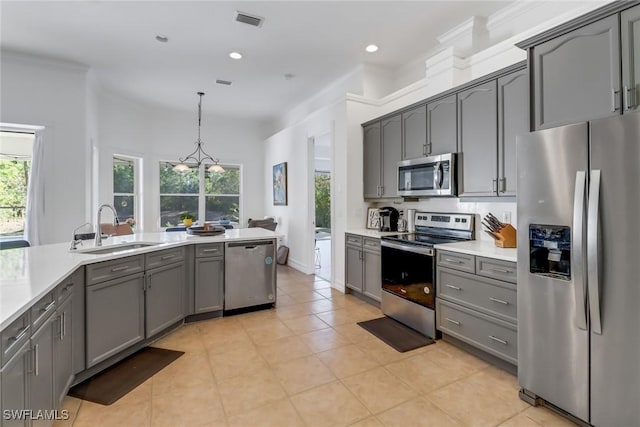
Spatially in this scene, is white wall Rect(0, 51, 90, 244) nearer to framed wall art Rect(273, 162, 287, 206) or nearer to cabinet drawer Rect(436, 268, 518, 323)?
framed wall art Rect(273, 162, 287, 206)

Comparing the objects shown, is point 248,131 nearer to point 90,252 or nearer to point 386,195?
point 386,195

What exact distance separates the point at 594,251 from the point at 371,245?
2.37 m

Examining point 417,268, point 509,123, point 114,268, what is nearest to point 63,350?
point 114,268

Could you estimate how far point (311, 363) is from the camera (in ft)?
8.39

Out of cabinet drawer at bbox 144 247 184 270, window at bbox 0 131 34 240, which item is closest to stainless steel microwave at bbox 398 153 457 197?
cabinet drawer at bbox 144 247 184 270

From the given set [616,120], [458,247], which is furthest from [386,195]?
[616,120]

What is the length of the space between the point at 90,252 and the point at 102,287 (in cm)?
47

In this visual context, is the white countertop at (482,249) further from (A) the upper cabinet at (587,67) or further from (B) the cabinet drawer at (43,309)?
(B) the cabinet drawer at (43,309)

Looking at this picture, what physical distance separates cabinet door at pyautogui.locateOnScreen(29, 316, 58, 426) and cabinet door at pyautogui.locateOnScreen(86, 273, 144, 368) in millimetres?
512

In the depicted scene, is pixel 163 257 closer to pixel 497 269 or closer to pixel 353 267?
pixel 353 267

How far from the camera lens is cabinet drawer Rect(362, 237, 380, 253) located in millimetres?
3764

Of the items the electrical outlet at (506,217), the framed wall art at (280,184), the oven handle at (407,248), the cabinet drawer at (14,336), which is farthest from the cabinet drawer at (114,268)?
the framed wall art at (280,184)

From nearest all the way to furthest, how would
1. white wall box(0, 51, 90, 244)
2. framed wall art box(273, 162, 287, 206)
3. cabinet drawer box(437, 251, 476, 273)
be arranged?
cabinet drawer box(437, 251, 476, 273) → white wall box(0, 51, 90, 244) → framed wall art box(273, 162, 287, 206)

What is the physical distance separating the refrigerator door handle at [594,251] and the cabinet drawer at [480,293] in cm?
60
